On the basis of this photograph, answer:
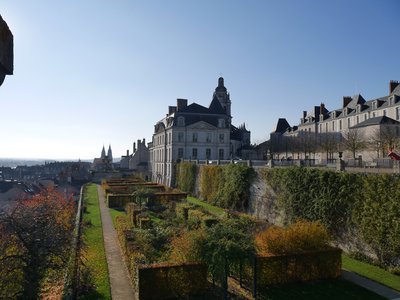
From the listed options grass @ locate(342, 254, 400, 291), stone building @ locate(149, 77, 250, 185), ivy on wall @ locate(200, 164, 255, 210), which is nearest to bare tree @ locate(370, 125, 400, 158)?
ivy on wall @ locate(200, 164, 255, 210)

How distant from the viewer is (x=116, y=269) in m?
15.7

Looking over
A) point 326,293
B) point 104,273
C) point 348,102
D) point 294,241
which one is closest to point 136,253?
point 104,273

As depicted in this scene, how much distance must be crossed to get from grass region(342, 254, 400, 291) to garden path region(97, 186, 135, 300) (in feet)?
33.1

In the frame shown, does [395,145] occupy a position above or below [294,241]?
above

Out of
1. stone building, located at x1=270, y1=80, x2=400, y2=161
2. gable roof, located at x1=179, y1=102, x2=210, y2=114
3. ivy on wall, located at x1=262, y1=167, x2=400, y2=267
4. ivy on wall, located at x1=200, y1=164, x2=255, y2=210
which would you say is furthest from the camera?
gable roof, located at x1=179, y1=102, x2=210, y2=114

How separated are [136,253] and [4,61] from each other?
1405 centimetres

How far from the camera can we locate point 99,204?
36.2m

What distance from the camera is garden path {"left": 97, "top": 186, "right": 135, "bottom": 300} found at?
13.0 metres

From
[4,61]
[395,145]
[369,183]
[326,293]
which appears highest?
[395,145]

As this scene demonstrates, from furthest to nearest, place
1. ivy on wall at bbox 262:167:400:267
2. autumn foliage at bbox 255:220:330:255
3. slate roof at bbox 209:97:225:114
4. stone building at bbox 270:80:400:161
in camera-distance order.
→ slate roof at bbox 209:97:225:114 < stone building at bbox 270:80:400:161 < ivy on wall at bbox 262:167:400:267 < autumn foliage at bbox 255:220:330:255

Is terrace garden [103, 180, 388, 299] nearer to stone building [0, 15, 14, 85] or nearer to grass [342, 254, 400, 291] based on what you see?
grass [342, 254, 400, 291]

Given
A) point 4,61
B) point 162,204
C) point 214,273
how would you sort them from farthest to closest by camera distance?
point 162,204, point 214,273, point 4,61

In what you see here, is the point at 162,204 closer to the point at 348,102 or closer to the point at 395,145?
the point at 395,145

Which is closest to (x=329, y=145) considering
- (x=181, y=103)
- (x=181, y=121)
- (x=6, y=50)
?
(x=181, y=121)
